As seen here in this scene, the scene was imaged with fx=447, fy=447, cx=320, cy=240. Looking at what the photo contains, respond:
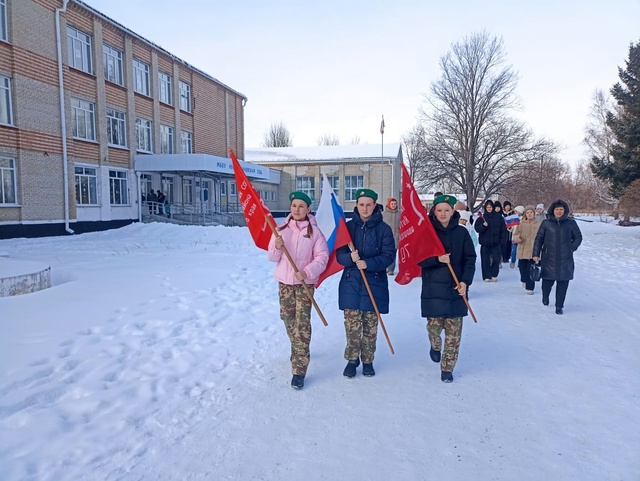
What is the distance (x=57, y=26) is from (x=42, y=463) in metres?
21.2

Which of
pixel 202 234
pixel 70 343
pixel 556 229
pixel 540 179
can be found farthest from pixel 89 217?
pixel 540 179

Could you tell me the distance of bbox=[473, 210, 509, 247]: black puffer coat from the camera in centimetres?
975

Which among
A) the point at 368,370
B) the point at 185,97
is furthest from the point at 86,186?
the point at 368,370

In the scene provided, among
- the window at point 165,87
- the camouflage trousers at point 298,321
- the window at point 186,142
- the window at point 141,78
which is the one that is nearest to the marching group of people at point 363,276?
the camouflage trousers at point 298,321

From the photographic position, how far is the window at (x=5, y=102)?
16.9m

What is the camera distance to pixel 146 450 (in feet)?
9.97

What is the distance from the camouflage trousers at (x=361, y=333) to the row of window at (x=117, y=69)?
2117 cm

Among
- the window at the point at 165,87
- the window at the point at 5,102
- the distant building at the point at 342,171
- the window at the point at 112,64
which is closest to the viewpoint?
the window at the point at 5,102

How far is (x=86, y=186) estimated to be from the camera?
20906mm

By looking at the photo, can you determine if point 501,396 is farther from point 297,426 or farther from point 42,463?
point 42,463

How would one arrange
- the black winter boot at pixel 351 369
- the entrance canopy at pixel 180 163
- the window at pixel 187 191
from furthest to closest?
the window at pixel 187 191
the entrance canopy at pixel 180 163
the black winter boot at pixel 351 369

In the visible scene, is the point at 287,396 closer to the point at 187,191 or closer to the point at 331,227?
the point at 331,227

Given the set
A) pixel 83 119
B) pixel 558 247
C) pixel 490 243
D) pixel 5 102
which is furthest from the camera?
pixel 83 119

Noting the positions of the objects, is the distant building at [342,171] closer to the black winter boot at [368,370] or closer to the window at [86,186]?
the window at [86,186]
